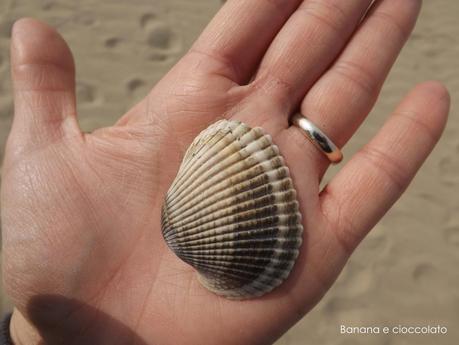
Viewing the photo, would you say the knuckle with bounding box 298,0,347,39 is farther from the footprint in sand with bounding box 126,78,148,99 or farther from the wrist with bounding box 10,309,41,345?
the footprint in sand with bounding box 126,78,148,99

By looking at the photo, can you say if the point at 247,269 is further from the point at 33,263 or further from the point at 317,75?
the point at 317,75

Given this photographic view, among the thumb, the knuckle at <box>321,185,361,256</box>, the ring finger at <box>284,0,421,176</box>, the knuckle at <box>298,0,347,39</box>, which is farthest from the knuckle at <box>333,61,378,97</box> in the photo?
the thumb

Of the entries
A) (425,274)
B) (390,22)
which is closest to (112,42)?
(390,22)

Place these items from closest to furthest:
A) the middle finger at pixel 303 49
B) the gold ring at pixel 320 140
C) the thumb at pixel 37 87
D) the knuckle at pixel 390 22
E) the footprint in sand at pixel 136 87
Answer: the thumb at pixel 37 87 < the gold ring at pixel 320 140 < the middle finger at pixel 303 49 < the knuckle at pixel 390 22 < the footprint in sand at pixel 136 87

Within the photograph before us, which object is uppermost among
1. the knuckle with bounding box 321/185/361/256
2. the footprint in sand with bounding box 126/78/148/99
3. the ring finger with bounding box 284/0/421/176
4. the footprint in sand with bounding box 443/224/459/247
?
the ring finger with bounding box 284/0/421/176

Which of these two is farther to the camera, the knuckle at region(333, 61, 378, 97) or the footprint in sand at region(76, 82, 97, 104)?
the footprint in sand at region(76, 82, 97, 104)

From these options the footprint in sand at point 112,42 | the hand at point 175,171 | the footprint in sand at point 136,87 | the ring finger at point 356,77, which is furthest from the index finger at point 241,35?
the footprint in sand at point 112,42

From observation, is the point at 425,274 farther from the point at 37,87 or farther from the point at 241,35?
the point at 37,87

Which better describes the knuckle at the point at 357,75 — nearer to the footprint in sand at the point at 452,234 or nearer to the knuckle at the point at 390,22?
the knuckle at the point at 390,22
